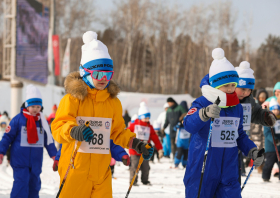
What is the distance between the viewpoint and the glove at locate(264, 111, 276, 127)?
4.39 m

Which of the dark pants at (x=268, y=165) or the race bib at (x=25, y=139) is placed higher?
the race bib at (x=25, y=139)

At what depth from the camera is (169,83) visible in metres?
43.7

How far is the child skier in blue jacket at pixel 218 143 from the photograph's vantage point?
3387 millimetres

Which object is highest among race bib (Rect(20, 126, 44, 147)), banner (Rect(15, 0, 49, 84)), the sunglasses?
banner (Rect(15, 0, 49, 84))

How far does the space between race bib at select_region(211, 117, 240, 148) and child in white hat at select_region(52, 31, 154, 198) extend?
2.16ft

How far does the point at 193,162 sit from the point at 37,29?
13109 mm

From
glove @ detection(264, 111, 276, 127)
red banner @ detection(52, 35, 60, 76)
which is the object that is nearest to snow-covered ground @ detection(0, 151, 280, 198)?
glove @ detection(264, 111, 276, 127)

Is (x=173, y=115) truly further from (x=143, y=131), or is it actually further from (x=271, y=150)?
(x=271, y=150)

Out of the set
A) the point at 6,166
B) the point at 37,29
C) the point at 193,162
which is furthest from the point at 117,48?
the point at 193,162

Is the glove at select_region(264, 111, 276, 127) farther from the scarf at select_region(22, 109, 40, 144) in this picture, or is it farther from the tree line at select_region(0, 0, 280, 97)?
the tree line at select_region(0, 0, 280, 97)

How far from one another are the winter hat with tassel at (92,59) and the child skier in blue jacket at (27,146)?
7.83 feet

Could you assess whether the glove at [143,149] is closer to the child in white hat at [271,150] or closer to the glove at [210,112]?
the glove at [210,112]

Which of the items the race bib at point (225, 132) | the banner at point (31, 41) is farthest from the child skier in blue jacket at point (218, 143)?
the banner at point (31, 41)

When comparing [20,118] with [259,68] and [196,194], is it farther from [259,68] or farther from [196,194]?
[259,68]
